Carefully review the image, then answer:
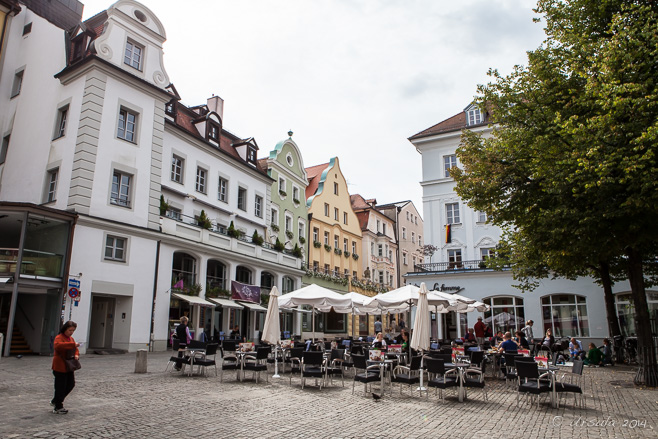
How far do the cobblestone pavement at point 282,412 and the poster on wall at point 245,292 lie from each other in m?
15.8

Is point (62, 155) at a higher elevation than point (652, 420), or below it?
higher

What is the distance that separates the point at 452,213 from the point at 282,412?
2876 cm

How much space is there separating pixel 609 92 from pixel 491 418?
8108 mm

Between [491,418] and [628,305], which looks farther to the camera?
[628,305]

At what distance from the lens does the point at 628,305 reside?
27.2 meters

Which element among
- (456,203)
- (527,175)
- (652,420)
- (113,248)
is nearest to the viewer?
(652,420)

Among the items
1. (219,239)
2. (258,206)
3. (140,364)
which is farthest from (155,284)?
(258,206)

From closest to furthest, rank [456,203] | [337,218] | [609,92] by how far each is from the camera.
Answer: [609,92], [456,203], [337,218]

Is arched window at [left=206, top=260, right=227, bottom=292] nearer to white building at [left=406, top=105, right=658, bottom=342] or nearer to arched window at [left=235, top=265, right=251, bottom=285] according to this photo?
arched window at [left=235, top=265, right=251, bottom=285]

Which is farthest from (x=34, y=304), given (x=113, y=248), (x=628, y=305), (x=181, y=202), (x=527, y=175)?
(x=628, y=305)

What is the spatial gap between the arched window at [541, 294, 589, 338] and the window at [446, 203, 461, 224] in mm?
8556

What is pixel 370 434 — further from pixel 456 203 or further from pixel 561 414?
pixel 456 203

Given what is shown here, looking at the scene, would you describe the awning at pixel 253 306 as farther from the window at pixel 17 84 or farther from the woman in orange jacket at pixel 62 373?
the woman in orange jacket at pixel 62 373

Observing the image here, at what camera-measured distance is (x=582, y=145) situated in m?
12.2
